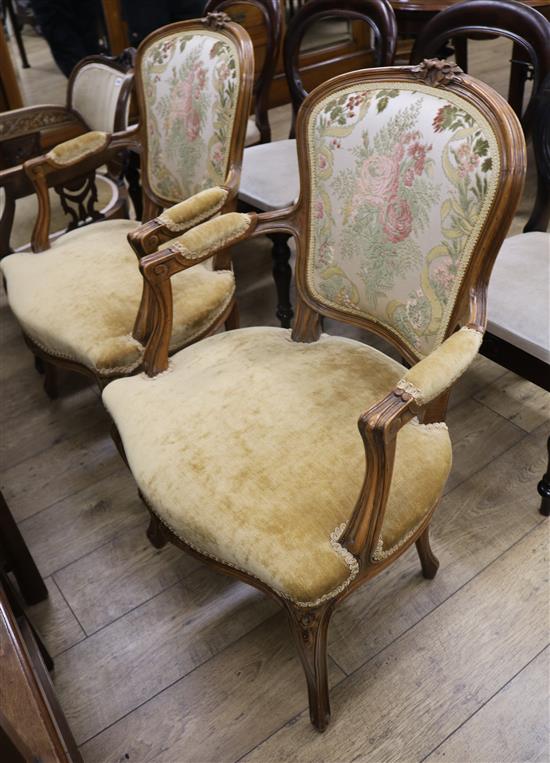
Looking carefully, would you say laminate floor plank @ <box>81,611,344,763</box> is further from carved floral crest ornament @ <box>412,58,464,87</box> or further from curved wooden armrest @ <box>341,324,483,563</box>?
carved floral crest ornament @ <box>412,58,464,87</box>

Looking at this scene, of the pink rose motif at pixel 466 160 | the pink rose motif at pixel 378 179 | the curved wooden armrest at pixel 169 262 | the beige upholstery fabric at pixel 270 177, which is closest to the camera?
the pink rose motif at pixel 466 160

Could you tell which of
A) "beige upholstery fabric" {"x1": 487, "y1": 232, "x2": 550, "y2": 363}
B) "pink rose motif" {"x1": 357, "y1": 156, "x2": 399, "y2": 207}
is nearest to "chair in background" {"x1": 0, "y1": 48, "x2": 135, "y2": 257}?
"pink rose motif" {"x1": 357, "y1": 156, "x2": 399, "y2": 207}

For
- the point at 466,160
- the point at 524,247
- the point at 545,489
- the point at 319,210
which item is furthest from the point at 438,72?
the point at 545,489

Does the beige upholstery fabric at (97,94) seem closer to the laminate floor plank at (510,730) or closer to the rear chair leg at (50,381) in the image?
the rear chair leg at (50,381)

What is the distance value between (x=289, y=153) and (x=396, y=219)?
93 cm

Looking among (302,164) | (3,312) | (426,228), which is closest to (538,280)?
(426,228)

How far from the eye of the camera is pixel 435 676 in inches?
43.3

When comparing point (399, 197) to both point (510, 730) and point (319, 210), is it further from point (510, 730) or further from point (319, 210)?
point (510, 730)

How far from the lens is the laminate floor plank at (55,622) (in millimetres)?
1191

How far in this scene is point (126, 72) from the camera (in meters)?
1.89

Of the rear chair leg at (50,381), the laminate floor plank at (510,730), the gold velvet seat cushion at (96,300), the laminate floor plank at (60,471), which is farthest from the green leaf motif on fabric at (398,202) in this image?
the rear chair leg at (50,381)

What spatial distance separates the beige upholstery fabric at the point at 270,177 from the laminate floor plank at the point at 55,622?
1003 millimetres

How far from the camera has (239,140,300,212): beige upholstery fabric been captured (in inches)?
65.4

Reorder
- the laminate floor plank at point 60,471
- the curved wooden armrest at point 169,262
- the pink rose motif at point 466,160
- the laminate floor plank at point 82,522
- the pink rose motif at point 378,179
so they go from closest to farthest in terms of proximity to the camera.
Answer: the pink rose motif at point 466,160 < the pink rose motif at point 378,179 < the curved wooden armrest at point 169,262 < the laminate floor plank at point 82,522 < the laminate floor plank at point 60,471
